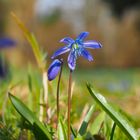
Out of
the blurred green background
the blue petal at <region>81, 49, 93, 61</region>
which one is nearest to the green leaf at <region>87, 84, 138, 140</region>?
the blue petal at <region>81, 49, 93, 61</region>

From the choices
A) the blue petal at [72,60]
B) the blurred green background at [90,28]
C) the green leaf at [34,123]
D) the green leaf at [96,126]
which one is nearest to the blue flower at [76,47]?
the blue petal at [72,60]

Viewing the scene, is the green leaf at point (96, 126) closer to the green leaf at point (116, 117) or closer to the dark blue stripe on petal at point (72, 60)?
the green leaf at point (116, 117)

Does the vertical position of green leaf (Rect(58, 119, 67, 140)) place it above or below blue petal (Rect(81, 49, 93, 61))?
below

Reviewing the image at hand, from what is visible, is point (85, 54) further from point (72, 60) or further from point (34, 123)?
point (34, 123)

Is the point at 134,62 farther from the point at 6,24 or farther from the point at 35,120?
the point at 35,120

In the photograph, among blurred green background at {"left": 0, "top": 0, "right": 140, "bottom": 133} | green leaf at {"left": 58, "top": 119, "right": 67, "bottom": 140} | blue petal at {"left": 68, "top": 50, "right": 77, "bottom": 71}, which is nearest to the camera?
blue petal at {"left": 68, "top": 50, "right": 77, "bottom": 71}

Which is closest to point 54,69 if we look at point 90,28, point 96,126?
point 96,126

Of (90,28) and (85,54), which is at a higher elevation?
(90,28)

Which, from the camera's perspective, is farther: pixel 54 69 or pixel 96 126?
pixel 96 126

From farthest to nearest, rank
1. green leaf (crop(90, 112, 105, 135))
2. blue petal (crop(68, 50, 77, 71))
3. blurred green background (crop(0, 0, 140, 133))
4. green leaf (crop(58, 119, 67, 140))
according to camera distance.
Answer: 1. blurred green background (crop(0, 0, 140, 133))
2. green leaf (crop(90, 112, 105, 135))
3. green leaf (crop(58, 119, 67, 140))
4. blue petal (crop(68, 50, 77, 71))

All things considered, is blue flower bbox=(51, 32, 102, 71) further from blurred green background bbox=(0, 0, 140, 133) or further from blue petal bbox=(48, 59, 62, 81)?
blurred green background bbox=(0, 0, 140, 133)

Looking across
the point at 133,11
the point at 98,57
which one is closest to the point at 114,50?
the point at 98,57
